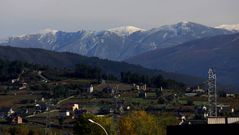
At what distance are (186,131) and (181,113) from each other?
11711 centimetres

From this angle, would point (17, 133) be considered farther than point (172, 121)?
Yes

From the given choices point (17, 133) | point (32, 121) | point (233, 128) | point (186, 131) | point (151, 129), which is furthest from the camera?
Answer: point (32, 121)

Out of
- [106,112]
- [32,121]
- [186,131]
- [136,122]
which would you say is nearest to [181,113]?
[106,112]

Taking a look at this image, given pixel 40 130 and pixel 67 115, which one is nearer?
pixel 40 130

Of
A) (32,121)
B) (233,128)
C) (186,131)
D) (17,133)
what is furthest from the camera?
(32,121)

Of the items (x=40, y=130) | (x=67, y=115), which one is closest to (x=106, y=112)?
(x=67, y=115)

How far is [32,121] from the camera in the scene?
189500 mm

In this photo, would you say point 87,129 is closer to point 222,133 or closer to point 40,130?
point 40,130

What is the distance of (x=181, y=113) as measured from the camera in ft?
598

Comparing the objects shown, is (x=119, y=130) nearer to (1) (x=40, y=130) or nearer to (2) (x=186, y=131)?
(1) (x=40, y=130)

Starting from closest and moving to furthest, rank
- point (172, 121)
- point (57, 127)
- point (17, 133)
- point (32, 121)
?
point (172, 121) → point (17, 133) → point (57, 127) → point (32, 121)

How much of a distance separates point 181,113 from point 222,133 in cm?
12039

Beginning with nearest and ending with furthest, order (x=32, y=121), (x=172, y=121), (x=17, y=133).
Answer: (x=172, y=121) → (x=17, y=133) → (x=32, y=121)

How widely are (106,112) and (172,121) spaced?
→ 65936 mm
